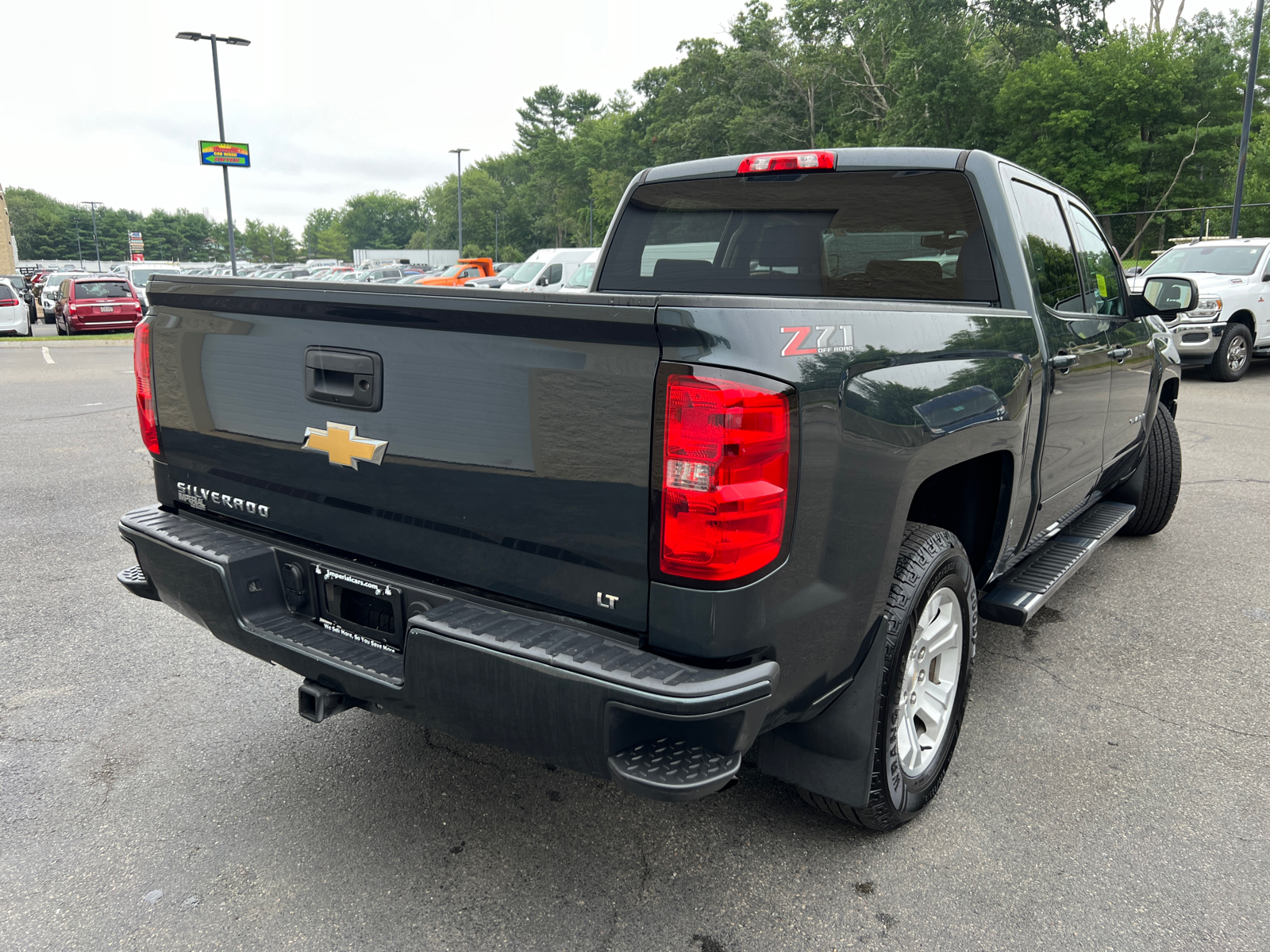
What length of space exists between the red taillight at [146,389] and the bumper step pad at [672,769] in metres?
1.87

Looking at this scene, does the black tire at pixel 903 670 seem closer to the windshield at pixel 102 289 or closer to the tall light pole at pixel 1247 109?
the tall light pole at pixel 1247 109

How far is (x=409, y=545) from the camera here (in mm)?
2295

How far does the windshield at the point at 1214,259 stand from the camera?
13211mm

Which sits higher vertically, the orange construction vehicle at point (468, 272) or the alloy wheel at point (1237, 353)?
the orange construction vehicle at point (468, 272)

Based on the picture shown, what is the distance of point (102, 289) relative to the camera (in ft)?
76.0

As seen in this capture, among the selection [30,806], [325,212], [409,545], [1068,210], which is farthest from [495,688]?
[325,212]

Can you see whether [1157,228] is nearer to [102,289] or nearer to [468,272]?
[468,272]

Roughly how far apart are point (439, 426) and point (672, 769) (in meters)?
0.94

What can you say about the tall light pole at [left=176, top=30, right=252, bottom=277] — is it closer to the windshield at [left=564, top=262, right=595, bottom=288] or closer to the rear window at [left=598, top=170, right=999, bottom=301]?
the windshield at [left=564, top=262, right=595, bottom=288]

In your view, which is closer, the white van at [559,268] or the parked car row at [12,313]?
the parked car row at [12,313]

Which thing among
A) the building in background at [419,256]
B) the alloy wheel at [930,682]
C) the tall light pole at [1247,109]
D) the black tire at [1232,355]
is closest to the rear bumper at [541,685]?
the alloy wheel at [930,682]

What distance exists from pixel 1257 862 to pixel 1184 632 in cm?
189

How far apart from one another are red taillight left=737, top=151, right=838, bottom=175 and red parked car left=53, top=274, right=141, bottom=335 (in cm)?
2340

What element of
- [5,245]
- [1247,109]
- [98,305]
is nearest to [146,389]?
[98,305]
